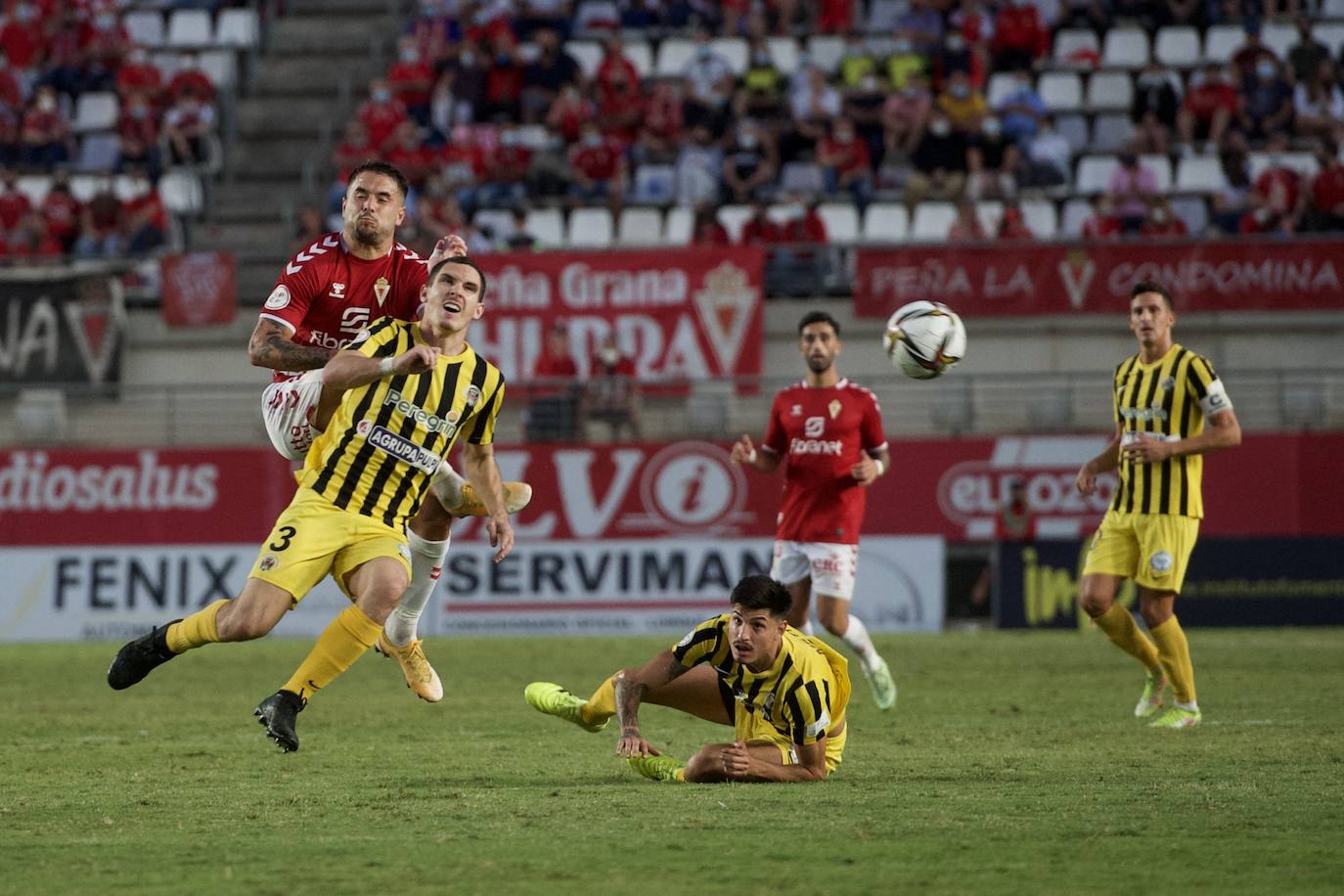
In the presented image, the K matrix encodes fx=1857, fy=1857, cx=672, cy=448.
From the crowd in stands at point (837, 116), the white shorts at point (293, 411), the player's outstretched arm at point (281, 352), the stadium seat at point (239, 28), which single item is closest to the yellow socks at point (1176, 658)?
the white shorts at point (293, 411)

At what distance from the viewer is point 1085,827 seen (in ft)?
20.5

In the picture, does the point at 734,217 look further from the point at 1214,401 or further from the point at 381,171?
the point at 381,171

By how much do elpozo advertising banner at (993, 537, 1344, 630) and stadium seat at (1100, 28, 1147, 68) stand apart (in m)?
7.88

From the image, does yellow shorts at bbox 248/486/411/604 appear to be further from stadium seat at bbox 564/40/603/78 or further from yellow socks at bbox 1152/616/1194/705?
stadium seat at bbox 564/40/603/78

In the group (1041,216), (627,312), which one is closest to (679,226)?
(627,312)

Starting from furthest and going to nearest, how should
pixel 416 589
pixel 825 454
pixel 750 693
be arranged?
1. pixel 825 454
2. pixel 416 589
3. pixel 750 693

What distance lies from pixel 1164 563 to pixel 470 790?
4.84 meters

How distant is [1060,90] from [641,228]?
5.91m

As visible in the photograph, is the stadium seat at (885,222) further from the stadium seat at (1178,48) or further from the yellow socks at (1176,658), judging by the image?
the yellow socks at (1176,658)

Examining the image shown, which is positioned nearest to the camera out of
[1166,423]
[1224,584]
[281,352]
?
[281,352]

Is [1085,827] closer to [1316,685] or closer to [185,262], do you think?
[1316,685]

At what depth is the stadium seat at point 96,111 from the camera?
2539 centimetres

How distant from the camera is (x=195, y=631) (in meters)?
7.78

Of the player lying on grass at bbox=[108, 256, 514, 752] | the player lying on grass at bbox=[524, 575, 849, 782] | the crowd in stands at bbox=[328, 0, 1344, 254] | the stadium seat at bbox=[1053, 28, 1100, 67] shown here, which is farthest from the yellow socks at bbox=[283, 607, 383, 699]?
the stadium seat at bbox=[1053, 28, 1100, 67]
